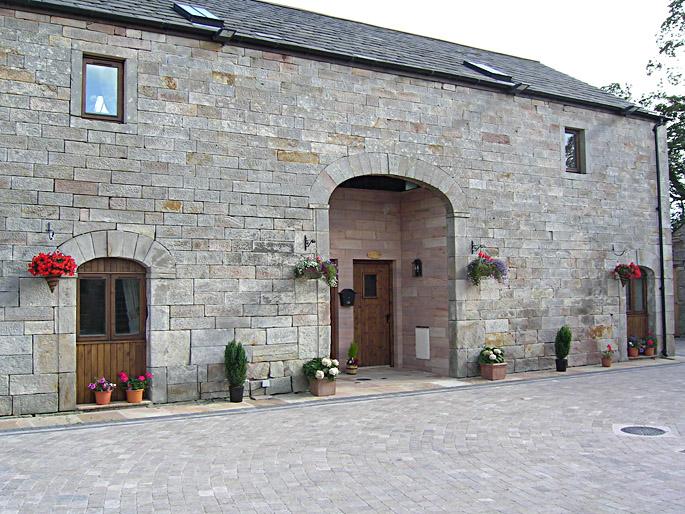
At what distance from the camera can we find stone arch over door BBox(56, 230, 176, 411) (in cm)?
844

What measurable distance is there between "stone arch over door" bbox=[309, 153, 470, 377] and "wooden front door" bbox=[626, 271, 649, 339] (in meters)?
5.14

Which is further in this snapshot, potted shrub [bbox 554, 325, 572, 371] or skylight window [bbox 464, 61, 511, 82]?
skylight window [bbox 464, 61, 511, 82]

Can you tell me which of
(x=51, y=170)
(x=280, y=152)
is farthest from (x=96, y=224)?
(x=280, y=152)

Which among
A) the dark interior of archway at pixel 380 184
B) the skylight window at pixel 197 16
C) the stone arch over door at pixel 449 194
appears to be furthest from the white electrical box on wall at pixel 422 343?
the skylight window at pixel 197 16

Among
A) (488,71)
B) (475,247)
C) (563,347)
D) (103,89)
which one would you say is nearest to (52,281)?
(103,89)

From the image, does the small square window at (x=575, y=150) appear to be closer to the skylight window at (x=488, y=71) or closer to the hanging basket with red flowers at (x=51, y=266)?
the skylight window at (x=488, y=71)

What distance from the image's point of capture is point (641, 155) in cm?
1462

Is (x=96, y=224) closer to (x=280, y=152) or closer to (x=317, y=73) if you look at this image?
(x=280, y=152)

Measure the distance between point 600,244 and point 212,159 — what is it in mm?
8481

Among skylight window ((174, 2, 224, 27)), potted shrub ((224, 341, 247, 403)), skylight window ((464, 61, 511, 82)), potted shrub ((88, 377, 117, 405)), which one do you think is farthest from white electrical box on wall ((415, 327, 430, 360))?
skylight window ((174, 2, 224, 27))

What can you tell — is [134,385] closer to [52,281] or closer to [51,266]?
[52,281]

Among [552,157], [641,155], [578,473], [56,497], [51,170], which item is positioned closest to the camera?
[56,497]

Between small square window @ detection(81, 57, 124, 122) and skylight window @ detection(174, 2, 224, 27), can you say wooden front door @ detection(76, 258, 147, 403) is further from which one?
skylight window @ detection(174, 2, 224, 27)

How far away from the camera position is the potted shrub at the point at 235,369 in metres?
9.24
